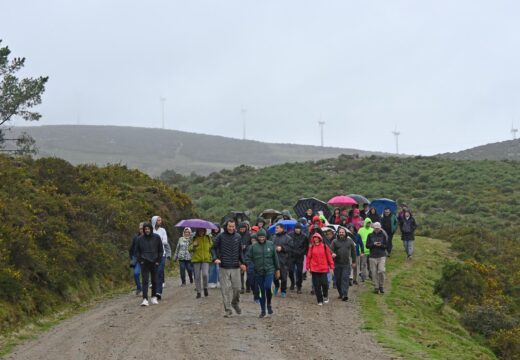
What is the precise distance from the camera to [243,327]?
47.9 ft

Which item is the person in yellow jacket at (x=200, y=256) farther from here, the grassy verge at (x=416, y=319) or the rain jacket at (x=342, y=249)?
the grassy verge at (x=416, y=319)

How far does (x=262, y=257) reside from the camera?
52.4ft

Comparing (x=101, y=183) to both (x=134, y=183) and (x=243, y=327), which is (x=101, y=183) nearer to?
(x=134, y=183)

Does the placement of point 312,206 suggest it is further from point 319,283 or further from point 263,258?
point 263,258

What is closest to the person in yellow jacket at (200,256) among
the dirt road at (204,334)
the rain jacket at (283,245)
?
the dirt road at (204,334)

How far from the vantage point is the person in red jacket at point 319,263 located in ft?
59.4

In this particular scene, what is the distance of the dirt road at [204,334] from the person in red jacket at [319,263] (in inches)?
18.0

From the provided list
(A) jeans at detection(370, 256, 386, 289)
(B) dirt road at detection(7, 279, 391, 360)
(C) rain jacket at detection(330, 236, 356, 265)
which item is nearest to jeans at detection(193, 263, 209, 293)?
(B) dirt road at detection(7, 279, 391, 360)

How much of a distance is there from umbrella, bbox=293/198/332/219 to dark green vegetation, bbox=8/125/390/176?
8957cm

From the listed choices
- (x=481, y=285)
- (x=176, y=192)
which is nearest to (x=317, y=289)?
(x=481, y=285)

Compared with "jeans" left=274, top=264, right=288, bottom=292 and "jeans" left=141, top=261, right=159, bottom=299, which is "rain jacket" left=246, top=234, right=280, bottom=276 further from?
"jeans" left=274, top=264, right=288, bottom=292

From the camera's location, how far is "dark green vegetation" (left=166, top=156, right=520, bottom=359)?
22.8 m

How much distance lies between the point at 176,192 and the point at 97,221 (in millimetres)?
9935

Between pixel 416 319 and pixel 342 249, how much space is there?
9.05ft
